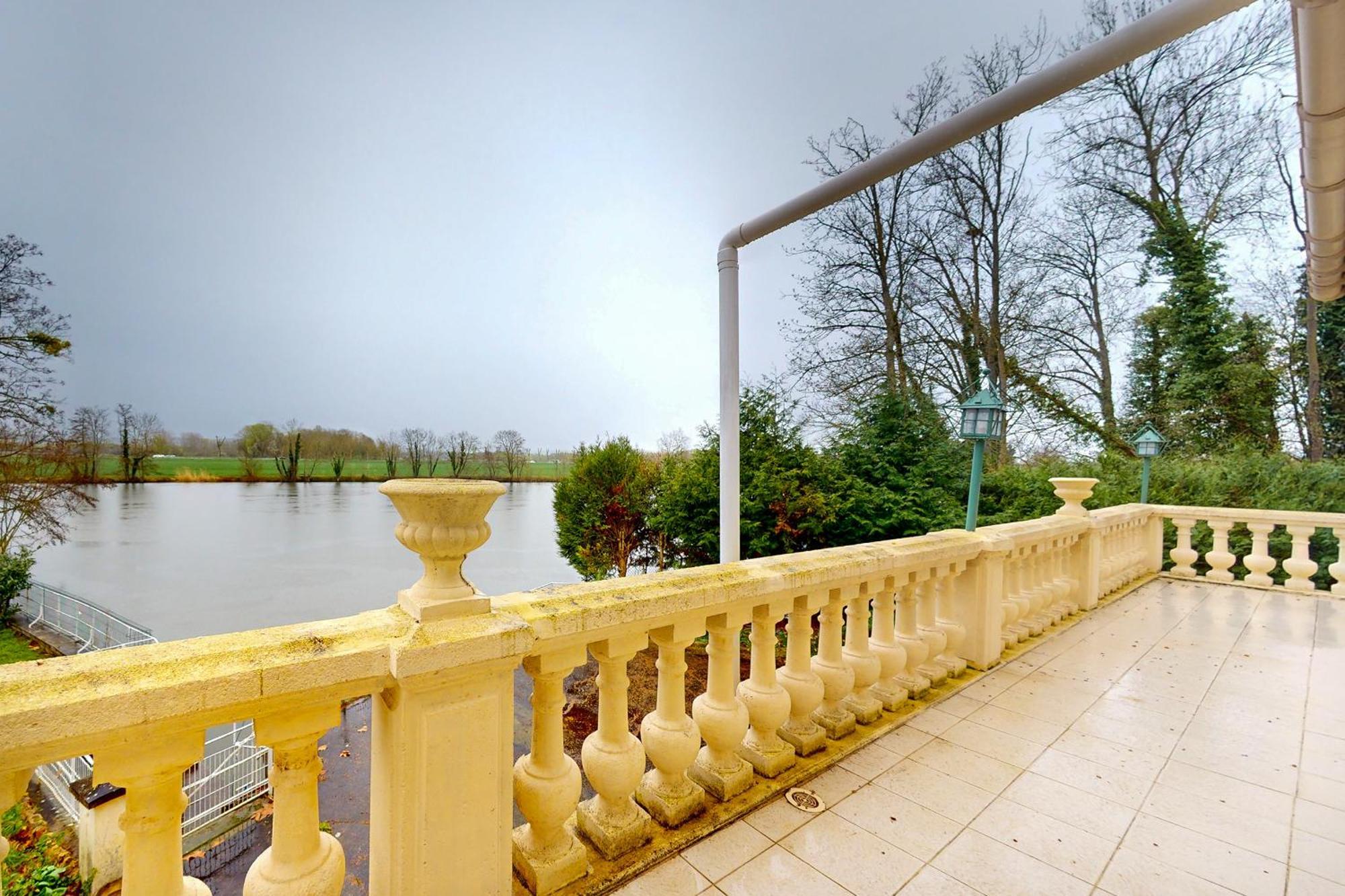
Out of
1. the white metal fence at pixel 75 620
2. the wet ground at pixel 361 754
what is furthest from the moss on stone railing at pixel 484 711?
the white metal fence at pixel 75 620

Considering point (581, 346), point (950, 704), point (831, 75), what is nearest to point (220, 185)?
point (581, 346)

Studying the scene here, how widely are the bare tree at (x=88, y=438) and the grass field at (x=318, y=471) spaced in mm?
6822

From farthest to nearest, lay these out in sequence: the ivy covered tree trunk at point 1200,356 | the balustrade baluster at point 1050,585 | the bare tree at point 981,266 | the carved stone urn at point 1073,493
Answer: the bare tree at point 981,266, the ivy covered tree trunk at point 1200,356, the carved stone urn at point 1073,493, the balustrade baluster at point 1050,585

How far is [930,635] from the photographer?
274cm

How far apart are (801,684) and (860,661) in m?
0.43

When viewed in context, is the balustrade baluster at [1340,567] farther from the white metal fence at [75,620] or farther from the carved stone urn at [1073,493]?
the white metal fence at [75,620]

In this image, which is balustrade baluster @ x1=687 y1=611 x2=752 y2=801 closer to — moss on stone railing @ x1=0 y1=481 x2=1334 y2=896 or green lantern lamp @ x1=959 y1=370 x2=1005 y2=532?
moss on stone railing @ x1=0 y1=481 x2=1334 y2=896

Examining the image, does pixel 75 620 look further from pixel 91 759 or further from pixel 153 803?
pixel 153 803

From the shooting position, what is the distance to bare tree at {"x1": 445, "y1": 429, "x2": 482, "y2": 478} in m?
1.52

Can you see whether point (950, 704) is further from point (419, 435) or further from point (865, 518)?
point (865, 518)

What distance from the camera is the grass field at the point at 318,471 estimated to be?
1.55 meters

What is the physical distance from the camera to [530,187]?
10062 mm

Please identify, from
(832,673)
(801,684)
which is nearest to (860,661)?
(832,673)

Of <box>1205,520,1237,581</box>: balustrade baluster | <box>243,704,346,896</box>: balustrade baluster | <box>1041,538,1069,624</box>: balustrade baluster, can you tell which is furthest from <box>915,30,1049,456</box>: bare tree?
<box>243,704,346,896</box>: balustrade baluster
